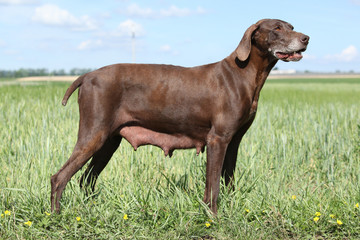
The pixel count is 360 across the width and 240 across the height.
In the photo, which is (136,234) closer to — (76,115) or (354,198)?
(354,198)

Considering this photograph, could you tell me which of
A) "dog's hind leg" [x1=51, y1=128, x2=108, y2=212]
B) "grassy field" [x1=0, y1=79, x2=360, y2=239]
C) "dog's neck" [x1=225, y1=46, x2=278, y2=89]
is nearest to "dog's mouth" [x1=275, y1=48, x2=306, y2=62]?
"dog's neck" [x1=225, y1=46, x2=278, y2=89]

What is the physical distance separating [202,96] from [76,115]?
5142mm

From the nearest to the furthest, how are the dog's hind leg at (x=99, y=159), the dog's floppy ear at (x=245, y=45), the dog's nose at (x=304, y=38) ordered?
the dog's nose at (x=304, y=38) < the dog's floppy ear at (x=245, y=45) < the dog's hind leg at (x=99, y=159)

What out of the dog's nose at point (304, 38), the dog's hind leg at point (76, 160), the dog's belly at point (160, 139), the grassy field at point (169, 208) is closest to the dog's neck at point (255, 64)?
the dog's nose at point (304, 38)

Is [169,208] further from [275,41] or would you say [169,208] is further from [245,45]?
[275,41]

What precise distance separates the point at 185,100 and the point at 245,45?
0.72 m

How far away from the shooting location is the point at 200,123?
371cm

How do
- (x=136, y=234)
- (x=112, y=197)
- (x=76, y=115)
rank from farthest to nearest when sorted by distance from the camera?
(x=76, y=115) → (x=112, y=197) → (x=136, y=234)

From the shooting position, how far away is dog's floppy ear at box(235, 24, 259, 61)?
3598 millimetres

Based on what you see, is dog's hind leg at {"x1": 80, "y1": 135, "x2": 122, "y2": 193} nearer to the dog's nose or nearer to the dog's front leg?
the dog's front leg

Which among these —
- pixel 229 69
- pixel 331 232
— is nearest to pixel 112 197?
pixel 229 69

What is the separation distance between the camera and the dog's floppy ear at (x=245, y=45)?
3.60 metres

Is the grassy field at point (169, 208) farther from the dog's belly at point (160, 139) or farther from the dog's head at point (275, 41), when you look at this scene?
the dog's head at point (275, 41)

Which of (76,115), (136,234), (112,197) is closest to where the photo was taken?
(136,234)
